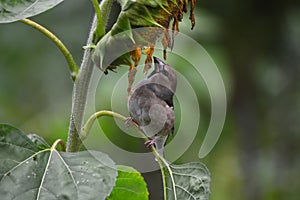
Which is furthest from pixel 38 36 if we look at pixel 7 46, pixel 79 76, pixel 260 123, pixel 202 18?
pixel 79 76

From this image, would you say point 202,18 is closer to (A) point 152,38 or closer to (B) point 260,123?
(B) point 260,123

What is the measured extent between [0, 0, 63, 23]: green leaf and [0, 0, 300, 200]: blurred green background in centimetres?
237

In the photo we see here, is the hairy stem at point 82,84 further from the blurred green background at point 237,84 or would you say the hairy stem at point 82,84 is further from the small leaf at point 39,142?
the blurred green background at point 237,84

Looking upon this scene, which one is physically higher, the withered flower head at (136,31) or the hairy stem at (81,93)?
the withered flower head at (136,31)

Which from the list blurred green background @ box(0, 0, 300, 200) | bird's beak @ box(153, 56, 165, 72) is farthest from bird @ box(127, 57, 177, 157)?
blurred green background @ box(0, 0, 300, 200)

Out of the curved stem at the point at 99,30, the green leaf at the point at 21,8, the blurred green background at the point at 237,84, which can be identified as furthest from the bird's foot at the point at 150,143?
the blurred green background at the point at 237,84

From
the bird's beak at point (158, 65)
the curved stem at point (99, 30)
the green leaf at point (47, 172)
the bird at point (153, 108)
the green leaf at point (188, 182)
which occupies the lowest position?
the green leaf at point (47, 172)

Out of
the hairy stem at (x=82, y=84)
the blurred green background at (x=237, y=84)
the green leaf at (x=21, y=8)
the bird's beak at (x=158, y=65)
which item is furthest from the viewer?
the blurred green background at (x=237, y=84)

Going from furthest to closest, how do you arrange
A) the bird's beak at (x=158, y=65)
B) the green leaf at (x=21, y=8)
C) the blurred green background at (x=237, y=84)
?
1. the blurred green background at (x=237, y=84)
2. the bird's beak at (x=158, y=65)
3. the green leaf at (x=21, y=8)

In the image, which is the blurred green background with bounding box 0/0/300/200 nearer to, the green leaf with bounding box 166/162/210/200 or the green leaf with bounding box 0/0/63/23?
the green leaf with bounding box 166/162/210/200

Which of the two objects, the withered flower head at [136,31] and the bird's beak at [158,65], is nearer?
the withered flower head at [136,31]

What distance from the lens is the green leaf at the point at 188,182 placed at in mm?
1245

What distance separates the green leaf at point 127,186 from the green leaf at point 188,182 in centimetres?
9

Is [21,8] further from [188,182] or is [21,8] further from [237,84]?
[237,84]
